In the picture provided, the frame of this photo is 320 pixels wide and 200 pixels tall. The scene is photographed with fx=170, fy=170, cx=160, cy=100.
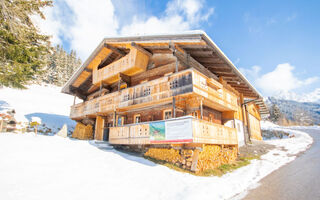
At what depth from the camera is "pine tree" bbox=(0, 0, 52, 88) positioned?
35.4 feet

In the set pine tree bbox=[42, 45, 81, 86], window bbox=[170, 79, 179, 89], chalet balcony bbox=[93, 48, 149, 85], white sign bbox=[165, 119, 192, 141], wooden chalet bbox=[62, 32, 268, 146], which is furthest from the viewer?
pine tree bbox=[42, 45, 81, 86]

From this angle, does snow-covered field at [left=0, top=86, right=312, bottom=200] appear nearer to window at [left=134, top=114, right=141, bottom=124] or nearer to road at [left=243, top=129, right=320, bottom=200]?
road at [left=243, top=129, right=320, bottom=200]

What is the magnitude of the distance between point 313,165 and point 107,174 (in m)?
12.5

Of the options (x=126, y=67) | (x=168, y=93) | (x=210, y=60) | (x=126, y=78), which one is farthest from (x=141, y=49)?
(x=210, y=60)

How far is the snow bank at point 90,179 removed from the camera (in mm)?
5848

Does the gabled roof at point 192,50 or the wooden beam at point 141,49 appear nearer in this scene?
the gabled roof at point 192,50

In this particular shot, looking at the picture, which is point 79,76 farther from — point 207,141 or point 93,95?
point 207,141

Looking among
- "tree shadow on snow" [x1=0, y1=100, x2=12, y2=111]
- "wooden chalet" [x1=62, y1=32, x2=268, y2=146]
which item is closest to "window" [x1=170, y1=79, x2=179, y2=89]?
"wooden chalet" [x1=62, y1=32, x2=268, y2=146]

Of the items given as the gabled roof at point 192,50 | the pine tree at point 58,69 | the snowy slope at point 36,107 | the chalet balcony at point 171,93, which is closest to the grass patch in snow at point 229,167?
the chalet balcony at point 171,93

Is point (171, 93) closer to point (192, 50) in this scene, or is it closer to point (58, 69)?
point (192, 50)

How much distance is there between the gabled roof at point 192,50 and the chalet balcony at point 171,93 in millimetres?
2036

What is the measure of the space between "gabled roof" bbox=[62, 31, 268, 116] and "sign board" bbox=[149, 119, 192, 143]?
5.39 metres

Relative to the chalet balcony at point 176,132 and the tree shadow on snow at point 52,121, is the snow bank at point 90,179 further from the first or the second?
the tree shadow on snow at point 52,121

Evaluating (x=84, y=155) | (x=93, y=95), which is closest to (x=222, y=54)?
(x=84, y=155)
